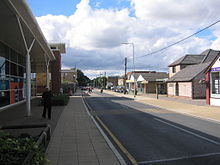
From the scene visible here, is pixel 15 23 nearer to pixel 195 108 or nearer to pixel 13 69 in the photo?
pixel 13 69

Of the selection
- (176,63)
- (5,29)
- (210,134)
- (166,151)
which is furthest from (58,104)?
(176,63)

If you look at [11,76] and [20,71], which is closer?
[11,76]

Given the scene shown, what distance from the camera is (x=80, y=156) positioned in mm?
6824

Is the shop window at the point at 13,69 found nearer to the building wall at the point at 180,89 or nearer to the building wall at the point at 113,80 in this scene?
the building wall at the point at 180,89

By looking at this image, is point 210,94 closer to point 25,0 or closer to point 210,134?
point 210,134

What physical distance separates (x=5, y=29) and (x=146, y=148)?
1146cm

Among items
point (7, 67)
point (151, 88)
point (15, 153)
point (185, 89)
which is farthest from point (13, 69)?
point (151, 88)

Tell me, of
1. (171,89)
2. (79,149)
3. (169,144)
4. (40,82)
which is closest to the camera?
(79,149)

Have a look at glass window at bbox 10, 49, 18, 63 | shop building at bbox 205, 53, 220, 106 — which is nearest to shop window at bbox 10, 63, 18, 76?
glass window at bbox 10, 49, 18, 63

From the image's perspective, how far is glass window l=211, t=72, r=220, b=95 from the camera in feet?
77.8

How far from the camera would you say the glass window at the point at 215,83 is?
2372cm

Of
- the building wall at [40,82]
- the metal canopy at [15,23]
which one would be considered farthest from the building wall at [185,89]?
the building wall at [40,82]

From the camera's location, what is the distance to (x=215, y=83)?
24.2 metres

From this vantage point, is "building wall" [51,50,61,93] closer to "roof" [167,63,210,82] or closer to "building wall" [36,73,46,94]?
"building wall" [36,73,46,94]
